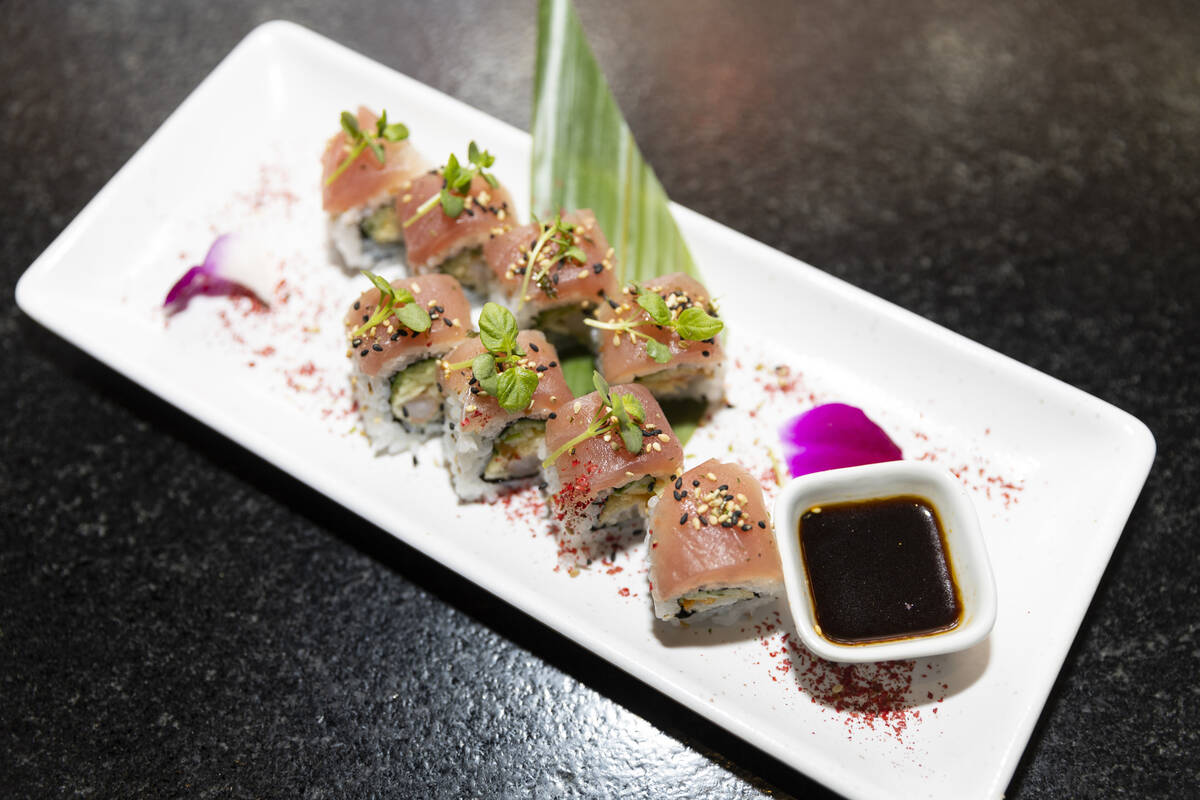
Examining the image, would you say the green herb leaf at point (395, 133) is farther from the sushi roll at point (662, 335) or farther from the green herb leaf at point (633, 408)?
the green herb leaf at point (633, 408)

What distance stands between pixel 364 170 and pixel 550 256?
637 mm

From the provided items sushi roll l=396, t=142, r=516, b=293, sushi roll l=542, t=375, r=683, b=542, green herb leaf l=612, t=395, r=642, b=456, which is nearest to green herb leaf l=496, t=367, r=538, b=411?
sushi roll l=542, t=375, r=683, b=542


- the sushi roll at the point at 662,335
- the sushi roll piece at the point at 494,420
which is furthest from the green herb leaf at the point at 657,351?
the sushi roll piece at the point at 494,420

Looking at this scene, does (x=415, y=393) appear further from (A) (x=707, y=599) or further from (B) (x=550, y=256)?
(A) (x=707, y=599)

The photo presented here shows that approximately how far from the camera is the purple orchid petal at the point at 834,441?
2541 mm

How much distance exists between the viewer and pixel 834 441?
2.56 meters

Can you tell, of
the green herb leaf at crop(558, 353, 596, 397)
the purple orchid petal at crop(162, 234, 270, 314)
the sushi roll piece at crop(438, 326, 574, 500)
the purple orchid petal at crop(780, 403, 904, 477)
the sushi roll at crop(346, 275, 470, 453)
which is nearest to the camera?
the sushi roll piece at crop(438, 326, 574, 500)

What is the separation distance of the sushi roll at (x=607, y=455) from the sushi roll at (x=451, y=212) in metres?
0.62

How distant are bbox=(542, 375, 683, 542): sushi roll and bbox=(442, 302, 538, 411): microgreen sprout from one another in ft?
0.39

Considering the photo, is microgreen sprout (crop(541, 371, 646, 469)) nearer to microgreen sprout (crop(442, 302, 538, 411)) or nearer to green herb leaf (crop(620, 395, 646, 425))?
green herb leaf (crop(620, 395, 646, 425))

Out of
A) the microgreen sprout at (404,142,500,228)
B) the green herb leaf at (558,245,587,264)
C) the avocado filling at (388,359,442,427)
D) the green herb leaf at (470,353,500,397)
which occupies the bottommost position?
the avocado filling at (388,359,442,427)

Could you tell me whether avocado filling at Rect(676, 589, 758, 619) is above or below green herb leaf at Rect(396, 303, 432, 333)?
below

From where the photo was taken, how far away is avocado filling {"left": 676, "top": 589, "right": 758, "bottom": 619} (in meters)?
2.22

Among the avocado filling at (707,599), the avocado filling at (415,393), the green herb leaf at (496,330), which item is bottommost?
the avocado filling at (707,599)
